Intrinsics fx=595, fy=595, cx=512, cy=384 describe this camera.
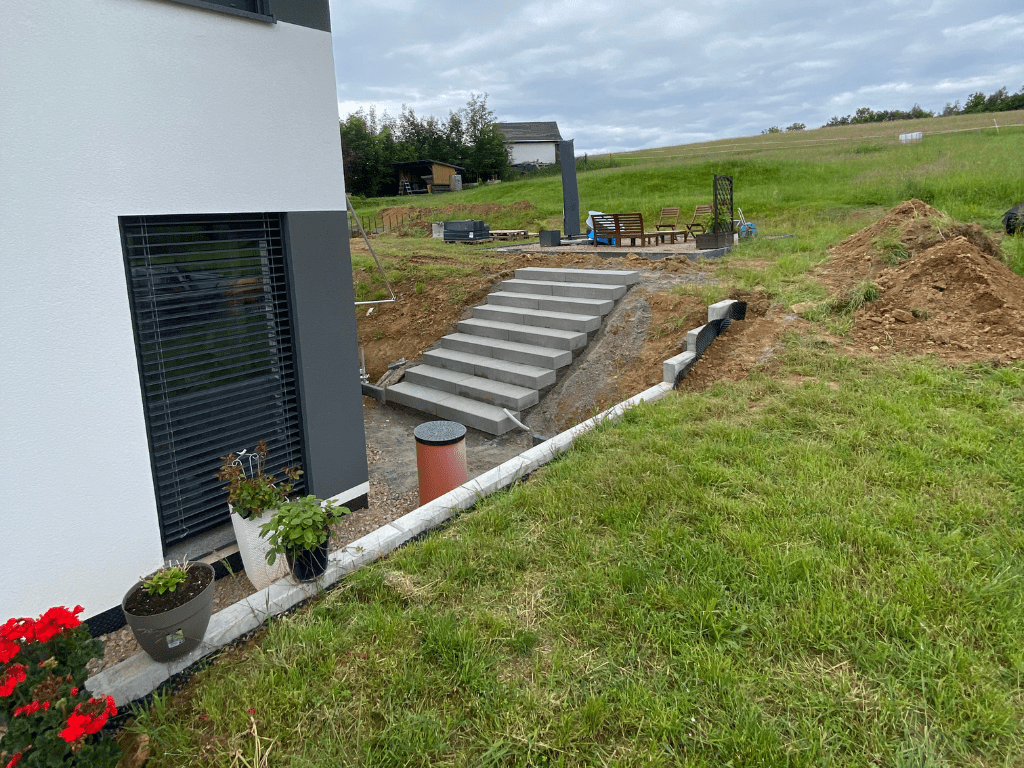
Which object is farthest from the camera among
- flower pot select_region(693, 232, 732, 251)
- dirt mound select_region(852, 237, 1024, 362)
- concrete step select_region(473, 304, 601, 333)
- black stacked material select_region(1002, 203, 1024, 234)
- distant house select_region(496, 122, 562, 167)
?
distant house select_region(496, 122, 562, 167)

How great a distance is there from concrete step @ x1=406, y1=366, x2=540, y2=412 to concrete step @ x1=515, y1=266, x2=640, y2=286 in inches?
106

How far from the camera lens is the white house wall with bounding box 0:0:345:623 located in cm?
355

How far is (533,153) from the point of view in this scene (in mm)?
64875

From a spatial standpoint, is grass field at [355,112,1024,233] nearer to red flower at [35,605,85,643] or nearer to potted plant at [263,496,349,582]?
potted plant at [263,496,349,582]

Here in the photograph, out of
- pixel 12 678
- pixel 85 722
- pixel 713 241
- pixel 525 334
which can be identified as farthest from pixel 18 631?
pixel 713 241

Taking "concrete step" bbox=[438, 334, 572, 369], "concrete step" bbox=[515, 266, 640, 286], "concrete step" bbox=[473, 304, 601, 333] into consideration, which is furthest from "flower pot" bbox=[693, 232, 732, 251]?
"concrete step" bbox=[438, 334, 572, 369]

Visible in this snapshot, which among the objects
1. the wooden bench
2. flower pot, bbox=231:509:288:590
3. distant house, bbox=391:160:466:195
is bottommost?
flower pot, bbox=231:509:288:590

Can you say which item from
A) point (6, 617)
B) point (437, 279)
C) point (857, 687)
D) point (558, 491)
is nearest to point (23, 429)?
point (6, 617)

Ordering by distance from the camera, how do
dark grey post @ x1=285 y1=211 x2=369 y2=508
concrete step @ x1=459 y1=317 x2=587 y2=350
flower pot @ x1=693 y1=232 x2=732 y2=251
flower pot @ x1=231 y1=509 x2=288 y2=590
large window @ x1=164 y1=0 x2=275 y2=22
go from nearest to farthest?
1. large window @ x1=164 y1=0 x2=275 y2=22
2. flower pot @ x1=231 y1=509 x2=288 y2=590
3. dark grey post @ x1=285 y1=211 x2=369 y2=508
4. concrete step @ x1=459 y1=317 x2=587 y2=350
5. flower pot @ x1=693 y1=232 x2=732 y2=251

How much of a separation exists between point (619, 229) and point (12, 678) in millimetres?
14314

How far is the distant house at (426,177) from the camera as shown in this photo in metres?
50.7

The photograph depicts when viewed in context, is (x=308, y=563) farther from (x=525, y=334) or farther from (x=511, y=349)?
→ (x=525, y=334)

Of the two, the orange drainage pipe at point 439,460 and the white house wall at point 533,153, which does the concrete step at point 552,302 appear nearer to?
the orange drainage pipe at point 439,460

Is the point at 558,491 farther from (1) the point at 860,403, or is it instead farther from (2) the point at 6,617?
(2) the point at 6,617
